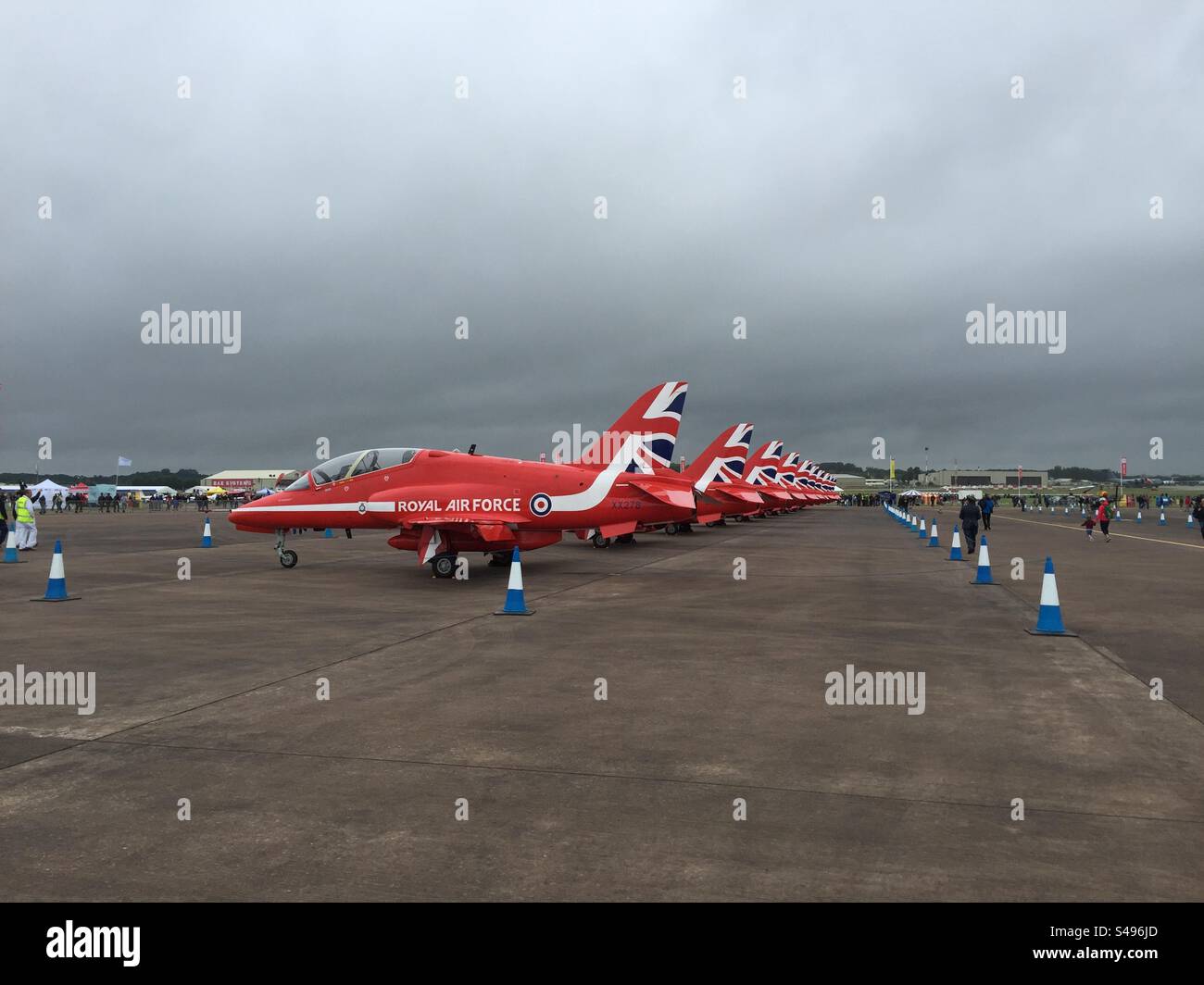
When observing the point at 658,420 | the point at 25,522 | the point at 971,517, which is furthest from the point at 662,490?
the point at 25,522

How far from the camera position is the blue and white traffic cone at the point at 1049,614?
10.4m

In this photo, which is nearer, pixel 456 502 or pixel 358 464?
pixel 456 502

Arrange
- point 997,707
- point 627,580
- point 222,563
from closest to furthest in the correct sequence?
point 997,707 → point 627,580 → point 222,563

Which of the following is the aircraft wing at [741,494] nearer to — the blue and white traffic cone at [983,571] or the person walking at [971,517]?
the person walking at [971,517]

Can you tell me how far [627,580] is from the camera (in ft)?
55.3

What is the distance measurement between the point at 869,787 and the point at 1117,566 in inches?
755

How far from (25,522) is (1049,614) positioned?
26.1 m

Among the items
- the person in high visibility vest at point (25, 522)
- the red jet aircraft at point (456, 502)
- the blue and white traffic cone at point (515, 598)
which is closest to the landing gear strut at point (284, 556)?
the red jet aircraft at point (456, 502)

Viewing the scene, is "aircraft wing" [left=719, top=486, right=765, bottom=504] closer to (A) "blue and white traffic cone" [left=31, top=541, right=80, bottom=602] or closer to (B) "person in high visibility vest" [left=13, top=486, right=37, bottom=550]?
(B) "person in high visibility vest" [left=13, top=486, right=37, bottom=550]

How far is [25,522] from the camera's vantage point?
23.7 meters

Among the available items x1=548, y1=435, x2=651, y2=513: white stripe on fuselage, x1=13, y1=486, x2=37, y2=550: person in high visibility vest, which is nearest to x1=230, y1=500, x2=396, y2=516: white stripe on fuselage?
x1=548, y1=435, x2=651, y2=513: white stripe on fuselage

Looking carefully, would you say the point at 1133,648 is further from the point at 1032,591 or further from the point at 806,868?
the point at 806,868

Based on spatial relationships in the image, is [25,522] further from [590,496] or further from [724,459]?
[724,459]

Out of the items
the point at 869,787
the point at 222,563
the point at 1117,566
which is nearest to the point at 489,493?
the point at 222,563
